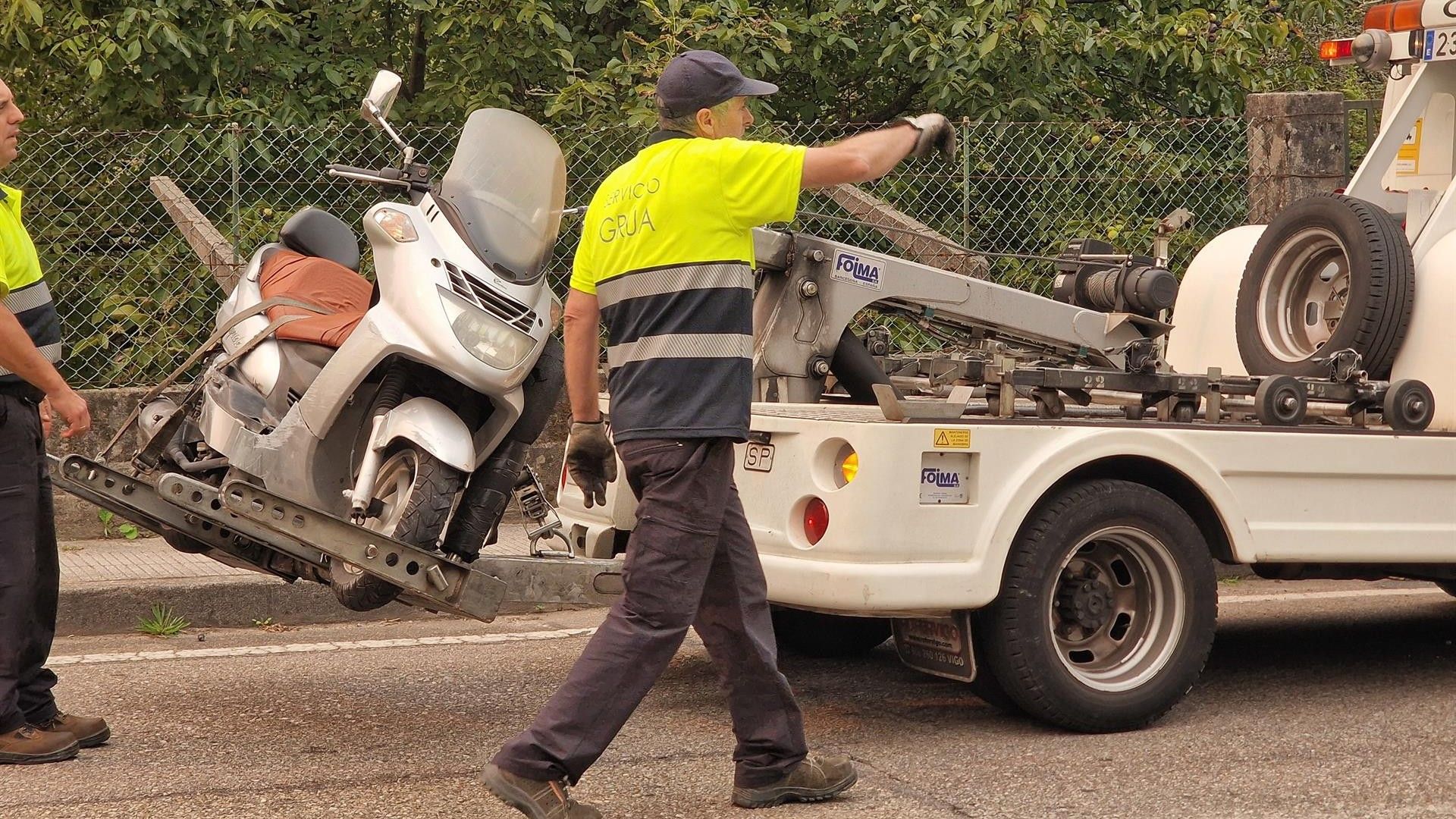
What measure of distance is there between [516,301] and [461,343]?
236 millimetres

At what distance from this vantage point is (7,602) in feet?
15.8

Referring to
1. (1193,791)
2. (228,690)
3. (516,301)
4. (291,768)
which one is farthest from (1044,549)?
(228,690)

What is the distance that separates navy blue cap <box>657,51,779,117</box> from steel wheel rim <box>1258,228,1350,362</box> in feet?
9.28

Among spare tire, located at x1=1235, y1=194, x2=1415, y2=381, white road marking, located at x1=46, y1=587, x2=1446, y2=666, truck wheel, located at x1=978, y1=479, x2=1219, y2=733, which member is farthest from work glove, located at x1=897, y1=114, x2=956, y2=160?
white road marking, located at x1=46, y1=587, x2=1446, y2=666

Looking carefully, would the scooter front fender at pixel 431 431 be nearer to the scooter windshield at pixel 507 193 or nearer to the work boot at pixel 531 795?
the scooter windshield at pixel 507 193

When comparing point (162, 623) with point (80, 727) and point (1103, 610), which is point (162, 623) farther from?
point (1103, 610)

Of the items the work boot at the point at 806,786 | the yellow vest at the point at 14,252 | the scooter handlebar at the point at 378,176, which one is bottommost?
the work boot at the point at 806,786

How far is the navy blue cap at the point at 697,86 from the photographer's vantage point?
4.30 meters

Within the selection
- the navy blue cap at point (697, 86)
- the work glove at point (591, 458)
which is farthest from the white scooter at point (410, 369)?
the navy blue cap at point (697, 86)

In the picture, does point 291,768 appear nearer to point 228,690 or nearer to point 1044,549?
point 228,690

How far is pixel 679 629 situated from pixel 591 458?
636mm

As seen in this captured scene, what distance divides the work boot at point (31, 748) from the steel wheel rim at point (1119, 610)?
2.85m

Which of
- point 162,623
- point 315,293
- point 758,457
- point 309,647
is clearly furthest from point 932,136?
point 162,623

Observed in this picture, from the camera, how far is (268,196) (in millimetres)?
8547
